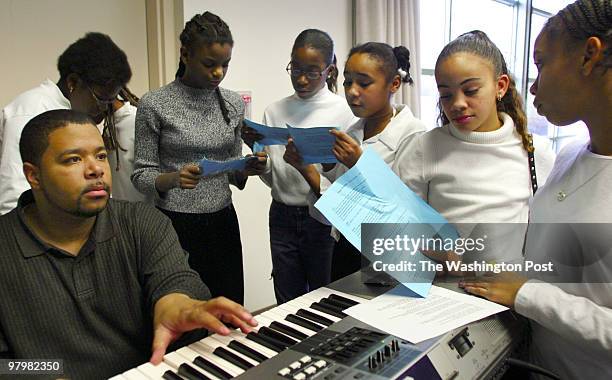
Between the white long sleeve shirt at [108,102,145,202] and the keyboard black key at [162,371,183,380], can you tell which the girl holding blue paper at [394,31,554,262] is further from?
the white long sleeve shirt at [108,102,145,202]

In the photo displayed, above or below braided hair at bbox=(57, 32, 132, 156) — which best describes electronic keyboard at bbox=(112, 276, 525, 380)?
below

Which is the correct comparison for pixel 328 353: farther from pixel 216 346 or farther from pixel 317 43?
pixel 317 43

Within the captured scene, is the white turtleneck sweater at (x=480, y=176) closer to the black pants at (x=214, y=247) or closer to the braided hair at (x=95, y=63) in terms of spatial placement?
the black pants at (x=214, y=247)

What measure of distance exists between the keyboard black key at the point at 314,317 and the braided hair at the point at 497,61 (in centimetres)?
76

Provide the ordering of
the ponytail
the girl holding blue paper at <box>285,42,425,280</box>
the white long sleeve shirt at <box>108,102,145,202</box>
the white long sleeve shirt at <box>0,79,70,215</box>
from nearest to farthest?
1. the white long sleeve shirt at <box>0,79,70,215</box>
2. the girl holding blue paper at <box>285,42,425,280</box>
3. the white long sleeve shirt at <box>108,102,145,202</box>
4. the ponytail

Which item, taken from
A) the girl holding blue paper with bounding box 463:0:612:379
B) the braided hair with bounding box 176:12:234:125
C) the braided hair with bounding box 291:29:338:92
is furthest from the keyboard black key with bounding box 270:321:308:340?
the braided hair with bounding box 291:29:338:92

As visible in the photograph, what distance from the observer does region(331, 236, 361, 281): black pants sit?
1.71 metres

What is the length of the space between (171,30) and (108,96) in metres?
1.12

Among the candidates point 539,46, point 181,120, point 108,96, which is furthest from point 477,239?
point 108,96

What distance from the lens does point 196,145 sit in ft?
5.85

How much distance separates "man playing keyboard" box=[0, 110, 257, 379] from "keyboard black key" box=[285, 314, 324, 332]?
0.18m

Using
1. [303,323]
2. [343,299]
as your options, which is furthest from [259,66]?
[303,323]

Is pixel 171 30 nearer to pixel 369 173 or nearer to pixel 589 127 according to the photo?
pixel 369 173

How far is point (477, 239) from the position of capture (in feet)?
4.16
